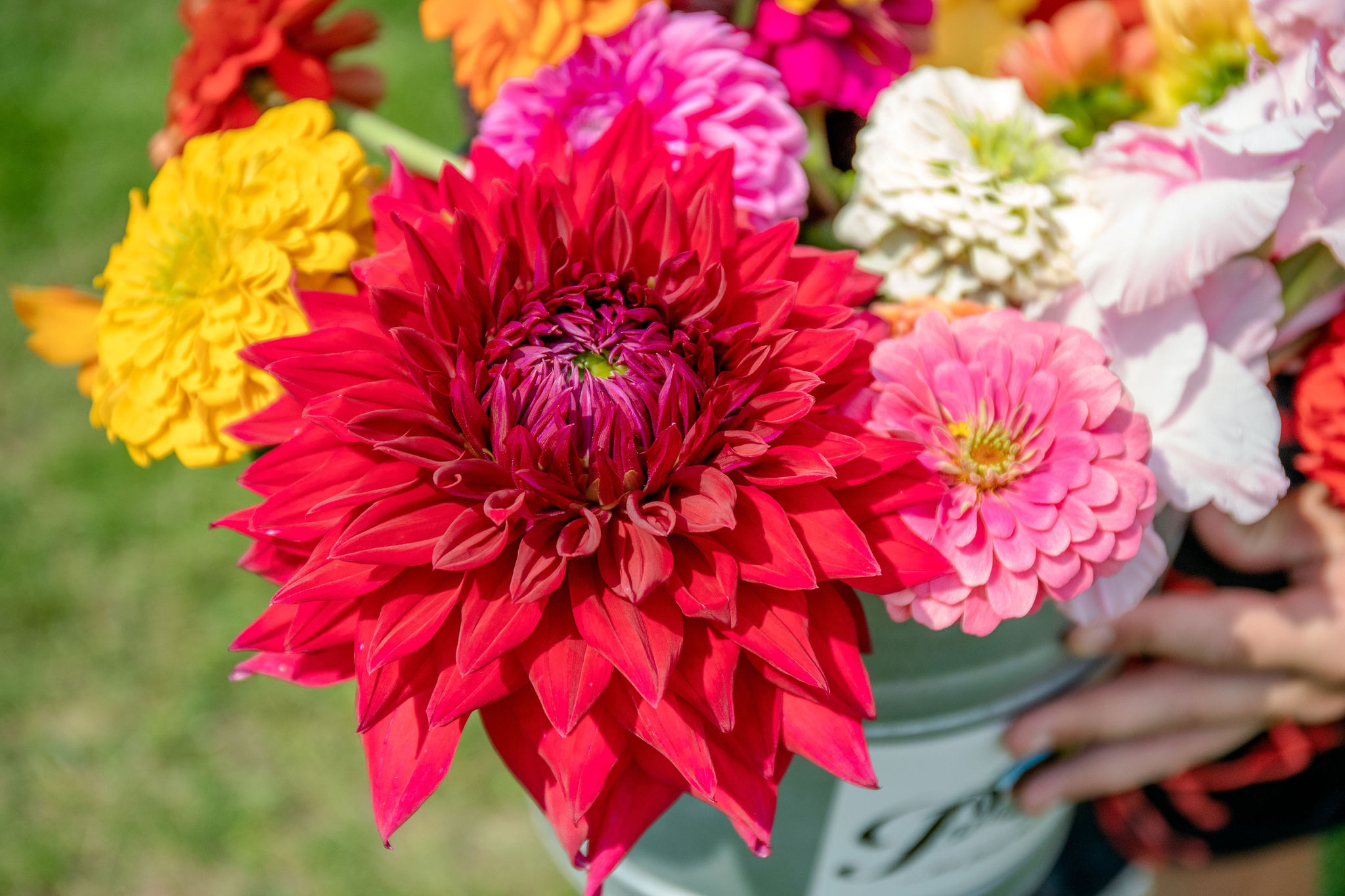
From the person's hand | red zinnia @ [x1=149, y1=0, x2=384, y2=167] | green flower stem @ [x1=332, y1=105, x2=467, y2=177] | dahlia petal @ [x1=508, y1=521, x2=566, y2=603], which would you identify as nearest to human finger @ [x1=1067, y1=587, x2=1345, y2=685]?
the person's hand

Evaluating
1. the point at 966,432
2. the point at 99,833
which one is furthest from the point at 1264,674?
the point at 99,833

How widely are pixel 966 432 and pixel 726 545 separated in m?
0.11

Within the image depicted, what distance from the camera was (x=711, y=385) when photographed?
0.38 m

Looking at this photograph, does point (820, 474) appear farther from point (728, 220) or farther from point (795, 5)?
point (795, 5)

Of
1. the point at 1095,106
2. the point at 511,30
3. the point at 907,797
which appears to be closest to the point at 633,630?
the point at 907,797

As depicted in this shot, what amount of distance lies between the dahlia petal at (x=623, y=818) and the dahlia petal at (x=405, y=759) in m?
0.07

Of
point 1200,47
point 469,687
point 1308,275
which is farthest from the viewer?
point 1200,47

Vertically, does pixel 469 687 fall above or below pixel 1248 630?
above

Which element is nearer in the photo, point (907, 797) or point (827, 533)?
point (827, 533)

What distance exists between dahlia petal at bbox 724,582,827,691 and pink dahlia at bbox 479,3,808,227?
0.21 m

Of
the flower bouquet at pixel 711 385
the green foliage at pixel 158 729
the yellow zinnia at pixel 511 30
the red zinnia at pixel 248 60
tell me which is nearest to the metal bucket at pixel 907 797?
the flower bouquet at pixel 711 385

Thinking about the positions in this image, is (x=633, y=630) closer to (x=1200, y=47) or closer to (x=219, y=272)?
(x=219, y=272)

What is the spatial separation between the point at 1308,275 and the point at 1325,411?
0.23 ft

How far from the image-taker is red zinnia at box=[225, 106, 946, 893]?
0.35 metres
